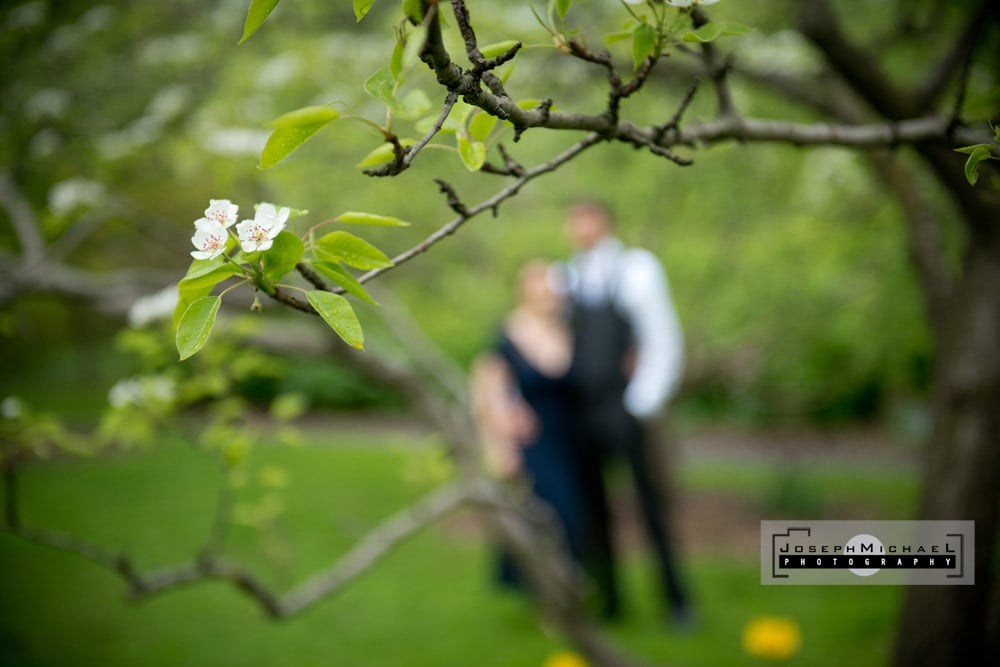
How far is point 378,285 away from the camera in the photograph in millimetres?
3557

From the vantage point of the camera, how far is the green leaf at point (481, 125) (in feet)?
2.88

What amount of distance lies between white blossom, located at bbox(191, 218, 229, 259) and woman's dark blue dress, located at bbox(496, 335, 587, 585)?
384cm

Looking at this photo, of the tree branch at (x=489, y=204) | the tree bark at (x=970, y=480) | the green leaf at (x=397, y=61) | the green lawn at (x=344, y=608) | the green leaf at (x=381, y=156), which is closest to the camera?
the green leaf at (x=397, y=61)

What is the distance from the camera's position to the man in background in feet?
13.3

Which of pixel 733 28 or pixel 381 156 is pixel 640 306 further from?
pixel 381 156

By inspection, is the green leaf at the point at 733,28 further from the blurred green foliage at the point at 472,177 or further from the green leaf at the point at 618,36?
the blurred green foliage at the point at 472,177

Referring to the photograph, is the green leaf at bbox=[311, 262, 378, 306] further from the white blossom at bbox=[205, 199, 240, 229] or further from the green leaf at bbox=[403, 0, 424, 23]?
the green leaf at bbox=[403, 0, 424, 23]

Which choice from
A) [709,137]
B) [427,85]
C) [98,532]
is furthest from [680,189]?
[98,532]

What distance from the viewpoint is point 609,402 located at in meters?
4.19

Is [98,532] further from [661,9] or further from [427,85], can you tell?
[661,9]

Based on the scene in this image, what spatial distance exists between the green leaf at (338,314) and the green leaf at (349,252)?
6 cm

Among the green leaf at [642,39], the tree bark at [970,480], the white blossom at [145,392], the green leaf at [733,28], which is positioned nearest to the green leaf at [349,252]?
the green leaf at [642,39]

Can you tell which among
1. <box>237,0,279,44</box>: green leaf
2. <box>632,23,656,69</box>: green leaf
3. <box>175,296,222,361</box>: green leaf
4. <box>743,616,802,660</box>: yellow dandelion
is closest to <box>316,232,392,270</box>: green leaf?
<box>175,296,222,361</box>: green leaf

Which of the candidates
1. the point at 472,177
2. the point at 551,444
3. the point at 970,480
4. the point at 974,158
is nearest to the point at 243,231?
the point at 974,158
